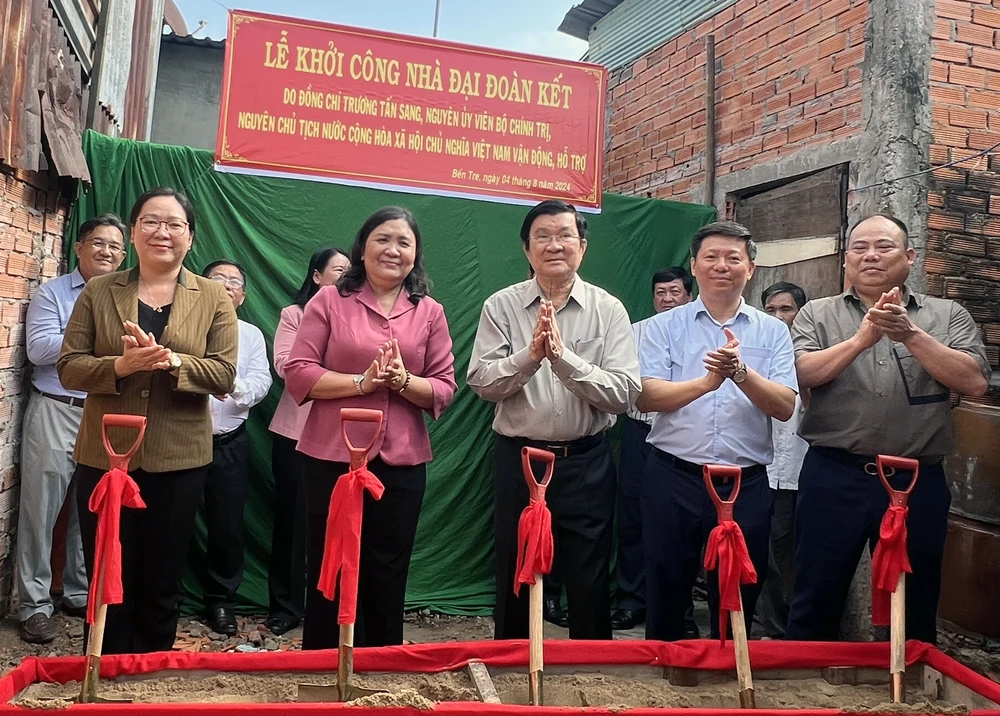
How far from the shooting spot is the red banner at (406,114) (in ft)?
12.7

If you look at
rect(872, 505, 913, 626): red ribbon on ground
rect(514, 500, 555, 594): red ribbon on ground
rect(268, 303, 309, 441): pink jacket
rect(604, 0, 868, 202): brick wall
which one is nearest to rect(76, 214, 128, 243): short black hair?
rect(268, 303, 309, 441): pink jacket

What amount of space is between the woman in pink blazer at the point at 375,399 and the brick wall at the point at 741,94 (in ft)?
8.51

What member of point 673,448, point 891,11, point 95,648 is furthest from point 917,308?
point 95,648

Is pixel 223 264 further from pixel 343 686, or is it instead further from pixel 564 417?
pixel 343 686

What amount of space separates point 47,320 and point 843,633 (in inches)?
151

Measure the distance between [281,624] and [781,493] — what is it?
239 centimetres

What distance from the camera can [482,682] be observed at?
1.86m

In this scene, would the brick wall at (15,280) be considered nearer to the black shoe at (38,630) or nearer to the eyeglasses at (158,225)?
the black shoe at (38,630)

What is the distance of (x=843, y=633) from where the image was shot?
12.1 ft

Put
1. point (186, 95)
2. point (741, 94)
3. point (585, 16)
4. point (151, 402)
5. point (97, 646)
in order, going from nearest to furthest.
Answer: point (97, 646)
point (151, 402)
point (741, 94)
point (585, 16)
point (186, 95)

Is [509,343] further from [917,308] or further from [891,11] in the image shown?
[891,11]

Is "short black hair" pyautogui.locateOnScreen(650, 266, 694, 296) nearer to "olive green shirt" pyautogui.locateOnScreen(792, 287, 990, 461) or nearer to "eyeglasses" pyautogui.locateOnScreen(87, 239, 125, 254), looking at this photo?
"olive green shirt" pyautogui.locateOnScreen(792, 287, 990, 461)

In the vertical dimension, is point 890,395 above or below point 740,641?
above

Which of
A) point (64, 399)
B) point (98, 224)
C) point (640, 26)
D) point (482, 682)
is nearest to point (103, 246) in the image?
point (98, 224)
